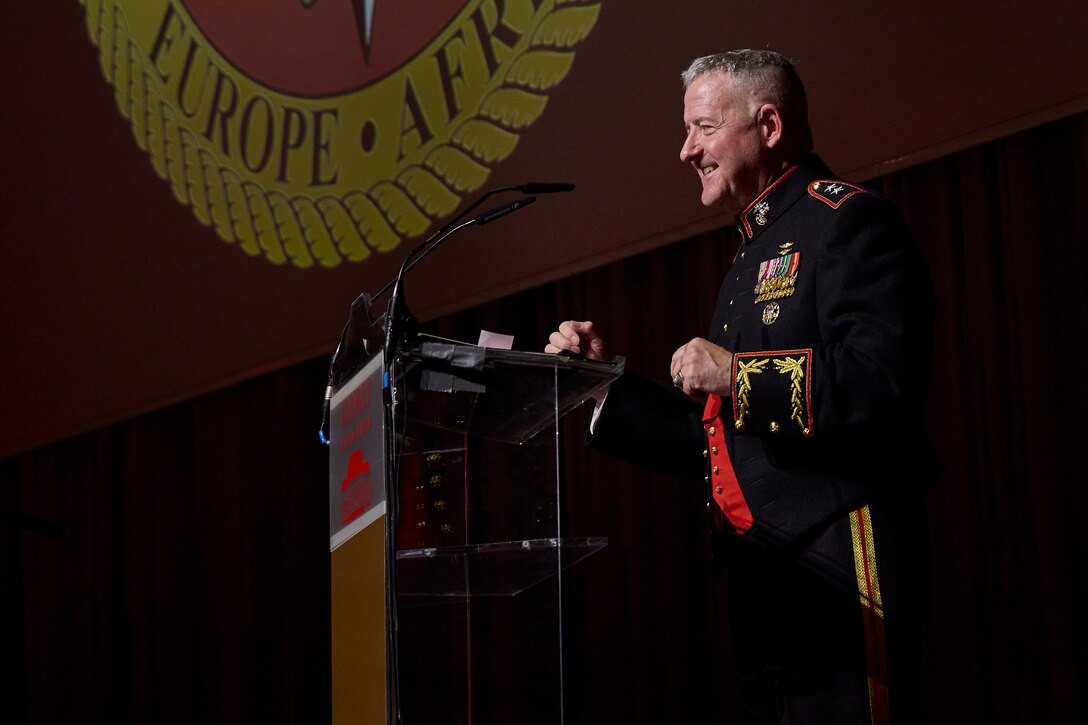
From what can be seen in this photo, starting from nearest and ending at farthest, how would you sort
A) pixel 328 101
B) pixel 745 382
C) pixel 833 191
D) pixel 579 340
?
1. pixel 745 382
2. pixel 833 191
3. pixel 579 340
4. pixel 328 101

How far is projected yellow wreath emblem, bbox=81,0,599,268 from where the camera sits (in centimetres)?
331

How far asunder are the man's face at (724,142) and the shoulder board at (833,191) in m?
0.13

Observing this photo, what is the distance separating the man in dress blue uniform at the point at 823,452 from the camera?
1639mm

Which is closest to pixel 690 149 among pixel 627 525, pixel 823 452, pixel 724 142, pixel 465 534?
pixel 724 142

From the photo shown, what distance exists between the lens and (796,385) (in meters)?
1.65

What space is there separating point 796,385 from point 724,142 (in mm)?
544

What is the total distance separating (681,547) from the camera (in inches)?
125

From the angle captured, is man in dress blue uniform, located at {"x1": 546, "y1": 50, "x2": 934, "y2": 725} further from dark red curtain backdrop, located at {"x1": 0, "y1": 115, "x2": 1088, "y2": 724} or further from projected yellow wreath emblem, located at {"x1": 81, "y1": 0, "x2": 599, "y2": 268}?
projected yellow wreath emblem, located at {"x1": 81, "y1": 0, "x2": 599, "y2": 268}

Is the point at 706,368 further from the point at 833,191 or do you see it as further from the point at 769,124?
the point at 769,124

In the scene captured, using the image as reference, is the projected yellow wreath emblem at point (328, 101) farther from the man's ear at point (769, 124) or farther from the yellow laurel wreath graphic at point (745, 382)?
the yellow laurel wreath graphic at point (745, 382)

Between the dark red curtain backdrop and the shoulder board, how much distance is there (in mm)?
726

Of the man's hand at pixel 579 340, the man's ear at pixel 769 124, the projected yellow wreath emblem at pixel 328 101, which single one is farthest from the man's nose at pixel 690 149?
the projected yellow wreath emblem at pixel 328 101

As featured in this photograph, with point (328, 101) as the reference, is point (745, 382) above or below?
below

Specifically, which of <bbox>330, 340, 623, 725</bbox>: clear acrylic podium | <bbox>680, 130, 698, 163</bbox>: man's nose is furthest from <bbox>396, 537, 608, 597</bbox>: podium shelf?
<bbox>680, 130, 698, 163</bbox>: man's nose
